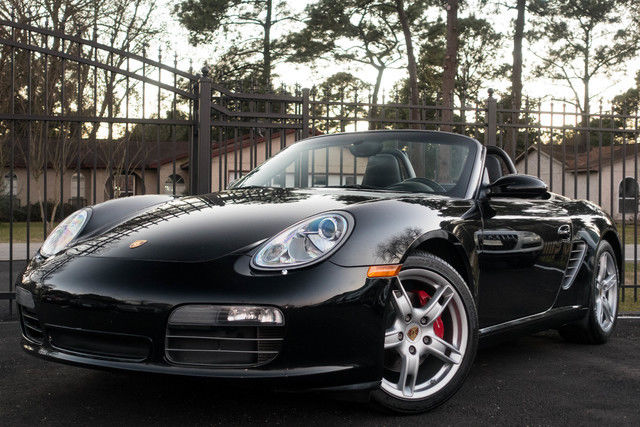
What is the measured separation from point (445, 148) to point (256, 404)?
1.88 m

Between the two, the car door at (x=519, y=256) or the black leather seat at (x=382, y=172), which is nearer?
the car door at (x=519, y=256)

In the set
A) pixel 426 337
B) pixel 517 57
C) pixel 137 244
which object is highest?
pixel 517 57

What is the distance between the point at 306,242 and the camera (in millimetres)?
2812

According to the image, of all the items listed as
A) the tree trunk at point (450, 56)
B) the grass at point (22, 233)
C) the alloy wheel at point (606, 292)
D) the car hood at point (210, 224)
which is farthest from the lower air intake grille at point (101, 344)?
the grass at point (22, 233)

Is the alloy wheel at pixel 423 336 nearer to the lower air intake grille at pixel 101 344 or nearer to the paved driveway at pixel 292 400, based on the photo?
the paved driveway at pixel 292 400

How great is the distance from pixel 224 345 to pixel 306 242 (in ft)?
1.73

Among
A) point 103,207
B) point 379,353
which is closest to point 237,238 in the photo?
point 379,353

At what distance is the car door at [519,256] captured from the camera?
3.60m

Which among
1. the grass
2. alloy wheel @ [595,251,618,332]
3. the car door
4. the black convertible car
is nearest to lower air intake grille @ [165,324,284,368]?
the black convertible car

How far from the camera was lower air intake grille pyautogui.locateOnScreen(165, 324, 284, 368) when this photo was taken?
259 cm

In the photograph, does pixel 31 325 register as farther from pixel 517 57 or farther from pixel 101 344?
pixel 517 57

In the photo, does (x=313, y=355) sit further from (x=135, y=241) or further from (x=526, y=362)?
(x=526, y=362)

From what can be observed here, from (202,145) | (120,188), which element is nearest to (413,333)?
(202,145)

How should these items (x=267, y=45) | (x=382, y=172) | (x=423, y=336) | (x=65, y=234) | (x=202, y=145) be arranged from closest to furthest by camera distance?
1. (x=423, y=336)
2. (x=65, y=234)
3. (x=382, y=172)
4. (x=202, y=145)
5. (x=267, y=45)
